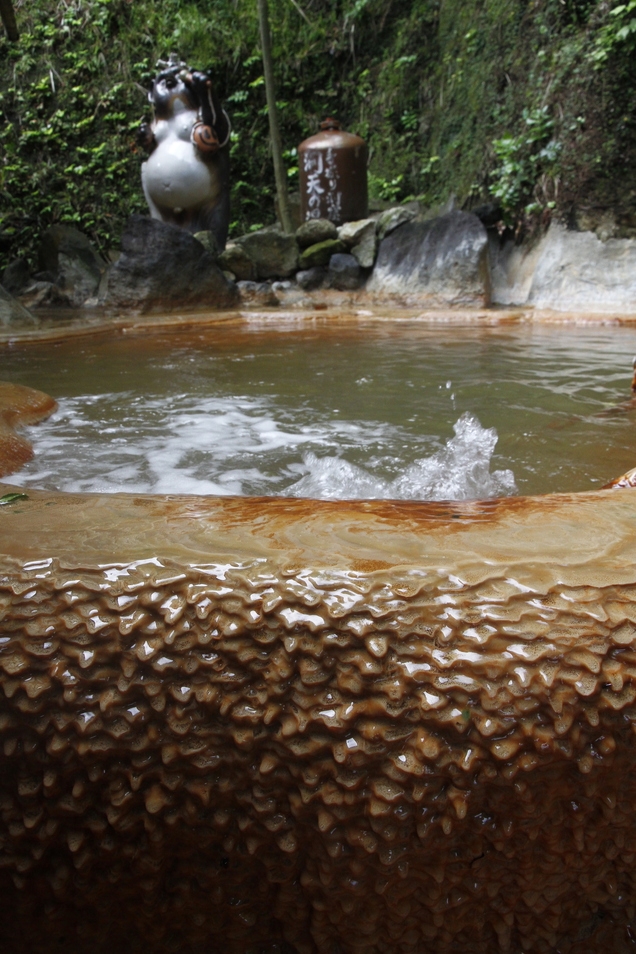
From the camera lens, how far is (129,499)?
1.12m

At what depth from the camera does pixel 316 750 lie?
2.49 feet

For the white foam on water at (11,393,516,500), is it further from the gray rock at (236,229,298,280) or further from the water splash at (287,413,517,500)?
the gray rock at (236,229,298,280)

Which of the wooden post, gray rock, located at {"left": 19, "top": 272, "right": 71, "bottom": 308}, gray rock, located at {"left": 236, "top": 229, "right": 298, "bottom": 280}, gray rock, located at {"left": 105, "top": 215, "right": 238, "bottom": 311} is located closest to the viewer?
gray rock, located at {"left": 105, "top": 215, "right": 238, "bottom": 311}

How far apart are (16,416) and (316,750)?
234 centimetres

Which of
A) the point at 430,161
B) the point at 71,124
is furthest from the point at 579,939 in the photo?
the point at 71,124

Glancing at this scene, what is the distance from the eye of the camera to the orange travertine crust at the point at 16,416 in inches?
85.1

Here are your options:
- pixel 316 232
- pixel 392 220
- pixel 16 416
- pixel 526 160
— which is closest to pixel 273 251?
pixel 316 232

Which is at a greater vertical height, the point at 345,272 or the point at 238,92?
the point at 238,92

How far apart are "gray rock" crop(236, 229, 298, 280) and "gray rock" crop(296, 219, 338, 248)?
145 mm

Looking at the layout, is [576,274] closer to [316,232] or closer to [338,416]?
[316,232]

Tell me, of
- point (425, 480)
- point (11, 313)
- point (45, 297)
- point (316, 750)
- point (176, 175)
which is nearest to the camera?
point (316, 750)

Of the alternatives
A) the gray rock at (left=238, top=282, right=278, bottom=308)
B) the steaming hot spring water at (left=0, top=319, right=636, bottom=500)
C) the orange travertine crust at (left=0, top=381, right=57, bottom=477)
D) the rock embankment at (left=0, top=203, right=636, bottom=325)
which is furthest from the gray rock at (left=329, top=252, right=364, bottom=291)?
the orange travertine crust at (left=0, top=381, right=57, bottom=477)

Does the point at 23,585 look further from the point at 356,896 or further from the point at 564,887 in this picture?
the point at 564,887

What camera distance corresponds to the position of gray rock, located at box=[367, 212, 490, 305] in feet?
23.4
